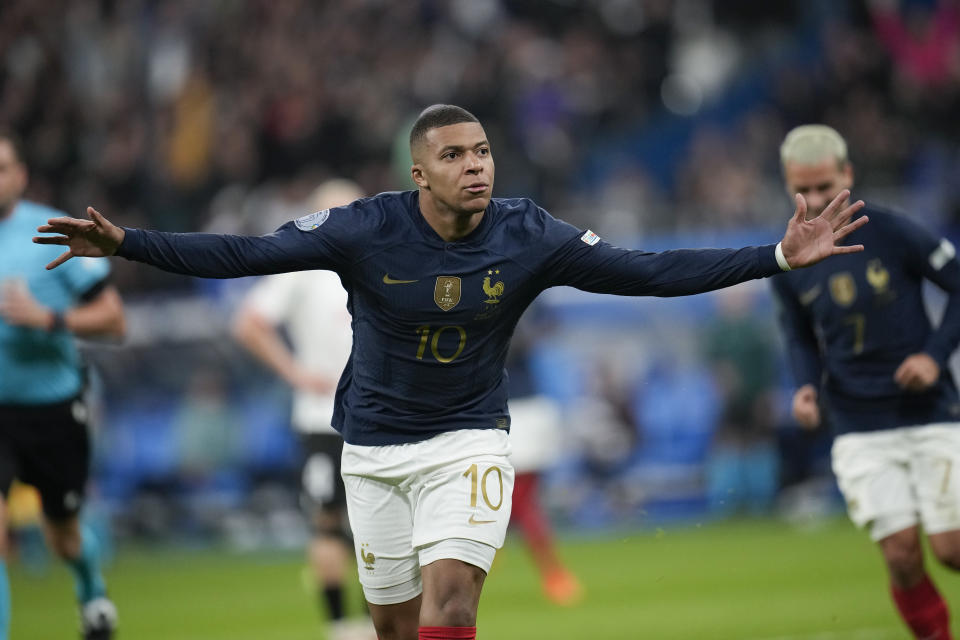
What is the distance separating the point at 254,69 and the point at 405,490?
17782mm

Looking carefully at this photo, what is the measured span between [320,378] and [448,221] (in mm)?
3570

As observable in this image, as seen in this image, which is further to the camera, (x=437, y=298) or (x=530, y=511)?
(x=530, y=511)

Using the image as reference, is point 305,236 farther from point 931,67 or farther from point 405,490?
point 931,67

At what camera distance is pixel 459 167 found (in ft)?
18.7

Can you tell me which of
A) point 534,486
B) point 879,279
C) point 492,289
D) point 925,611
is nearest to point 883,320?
point 879,279

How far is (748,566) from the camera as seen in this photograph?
12.4 meters

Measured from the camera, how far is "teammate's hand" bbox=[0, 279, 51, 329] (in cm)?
728

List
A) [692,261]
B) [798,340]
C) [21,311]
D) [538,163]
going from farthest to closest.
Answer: [538,163] → [798,340] → [21,311] → [692,261]

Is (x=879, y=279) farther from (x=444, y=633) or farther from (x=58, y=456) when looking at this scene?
(x=58, y=456)

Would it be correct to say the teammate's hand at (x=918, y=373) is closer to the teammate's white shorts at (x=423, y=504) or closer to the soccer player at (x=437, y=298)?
the soccer player at (x=437, y=298)

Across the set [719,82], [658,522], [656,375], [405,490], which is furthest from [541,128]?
[405,490]

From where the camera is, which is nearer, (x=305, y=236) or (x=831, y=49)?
(x=305, y=236)

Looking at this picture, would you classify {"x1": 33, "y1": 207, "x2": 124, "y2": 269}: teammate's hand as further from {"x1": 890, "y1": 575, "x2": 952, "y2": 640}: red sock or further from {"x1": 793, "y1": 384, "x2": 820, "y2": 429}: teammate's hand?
{"x1": 890, "y1": 575, "x2": 952, "y2": 640}: red sock

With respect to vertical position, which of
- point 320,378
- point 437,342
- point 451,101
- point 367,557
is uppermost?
point 451,101
